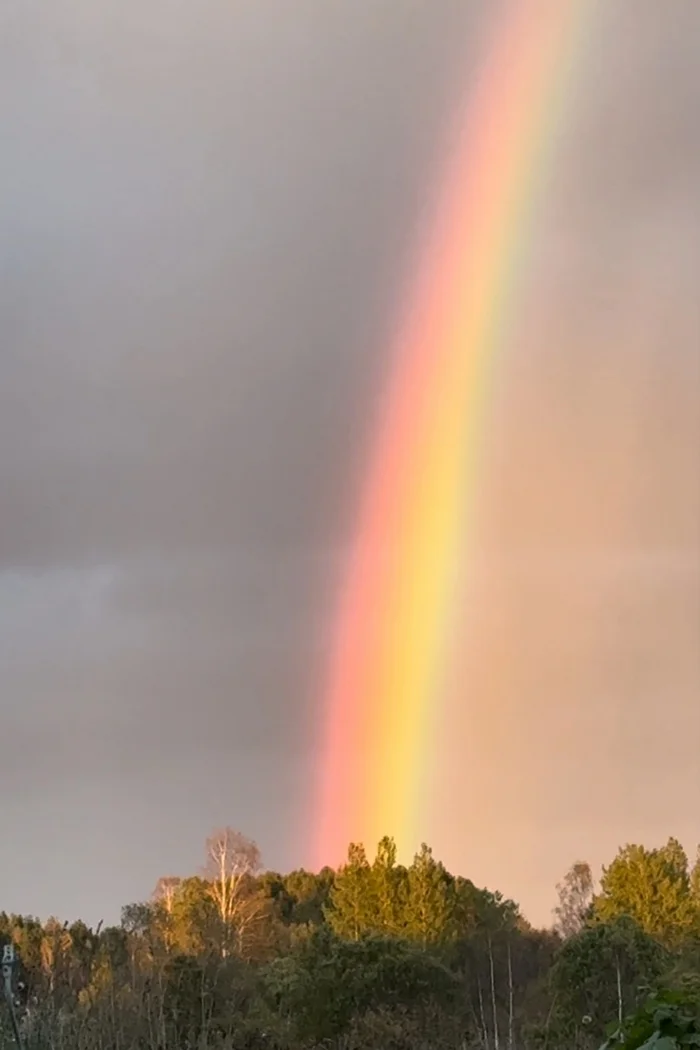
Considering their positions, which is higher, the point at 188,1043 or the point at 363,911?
the point at 363,911

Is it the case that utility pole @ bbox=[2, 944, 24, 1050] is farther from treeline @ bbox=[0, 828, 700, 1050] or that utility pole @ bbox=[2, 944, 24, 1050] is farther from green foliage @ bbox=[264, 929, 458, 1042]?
green foliage @ bbox=[264, 929, 458, 1042]

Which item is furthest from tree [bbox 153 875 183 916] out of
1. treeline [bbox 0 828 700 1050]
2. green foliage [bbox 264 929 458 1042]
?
green foliage [bbox 264 929 458 1042]

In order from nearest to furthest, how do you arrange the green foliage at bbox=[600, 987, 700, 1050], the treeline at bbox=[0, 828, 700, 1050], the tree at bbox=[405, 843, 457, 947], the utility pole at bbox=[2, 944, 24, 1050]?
1. the green foliage at bbox=[600, 987, 700, 1050]
2. the utility pole at bbox=[2, 944, 24, 1050]
3. the treeline at bbox=[0, 828, 700, 1050]
4. the tree at bbox=[405, 843, 457, 947]

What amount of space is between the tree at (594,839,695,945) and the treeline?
4cm

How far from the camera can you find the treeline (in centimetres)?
1080

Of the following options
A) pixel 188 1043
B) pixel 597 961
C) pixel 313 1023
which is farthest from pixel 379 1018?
pixel 188 1043

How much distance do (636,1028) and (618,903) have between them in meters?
33.6

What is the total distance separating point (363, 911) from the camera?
35.3 metres

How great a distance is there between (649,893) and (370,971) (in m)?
19.9

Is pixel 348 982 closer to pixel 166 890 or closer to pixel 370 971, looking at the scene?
pixel 370 971

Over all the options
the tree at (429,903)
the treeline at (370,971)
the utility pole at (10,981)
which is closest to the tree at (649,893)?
the treeline at (370,971)

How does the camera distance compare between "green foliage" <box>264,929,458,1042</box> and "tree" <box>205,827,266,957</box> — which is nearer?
"green foliage" <box>264,929,458,1042</box>

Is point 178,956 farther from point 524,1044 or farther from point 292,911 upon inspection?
point 292,911

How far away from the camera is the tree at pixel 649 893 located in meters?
33.8
